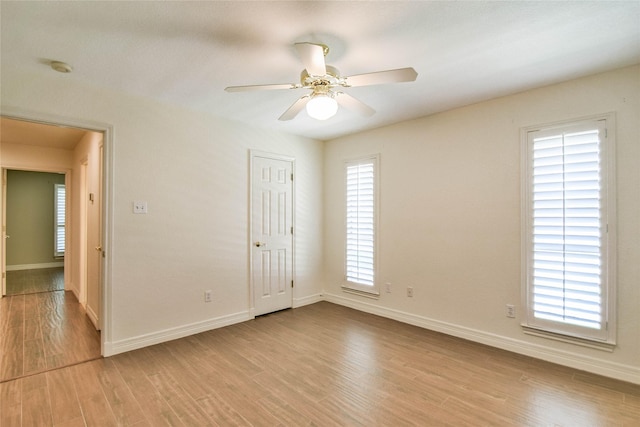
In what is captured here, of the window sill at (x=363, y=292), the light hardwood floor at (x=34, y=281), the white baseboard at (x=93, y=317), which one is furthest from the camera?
the light hardwood floor at (x=34, y=281)

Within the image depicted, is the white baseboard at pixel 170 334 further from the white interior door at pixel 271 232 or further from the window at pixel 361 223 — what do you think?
the window at pixel 361 223

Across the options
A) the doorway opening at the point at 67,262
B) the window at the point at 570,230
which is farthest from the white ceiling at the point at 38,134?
the window at the point at 570,230

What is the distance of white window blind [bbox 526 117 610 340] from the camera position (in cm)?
253

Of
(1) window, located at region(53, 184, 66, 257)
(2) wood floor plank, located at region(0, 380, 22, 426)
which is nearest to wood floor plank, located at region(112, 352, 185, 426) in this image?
(2) wood floor plank, located at region(0, 380, 22, 426)

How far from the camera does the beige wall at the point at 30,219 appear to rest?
7.09 meters

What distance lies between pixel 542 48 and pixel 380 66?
3.73 feet

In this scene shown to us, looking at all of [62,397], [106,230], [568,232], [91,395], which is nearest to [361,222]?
[568,232]

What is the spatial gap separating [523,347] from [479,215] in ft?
4.37

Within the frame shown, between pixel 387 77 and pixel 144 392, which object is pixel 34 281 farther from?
pixel 387 77

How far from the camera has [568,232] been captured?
2.66m

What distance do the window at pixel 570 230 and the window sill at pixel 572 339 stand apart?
2cm

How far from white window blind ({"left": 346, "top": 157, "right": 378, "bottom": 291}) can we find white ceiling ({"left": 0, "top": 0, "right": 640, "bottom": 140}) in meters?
1.46

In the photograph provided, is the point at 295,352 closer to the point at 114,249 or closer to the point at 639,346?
the point at 114,249

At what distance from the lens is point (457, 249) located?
3.39 metres
